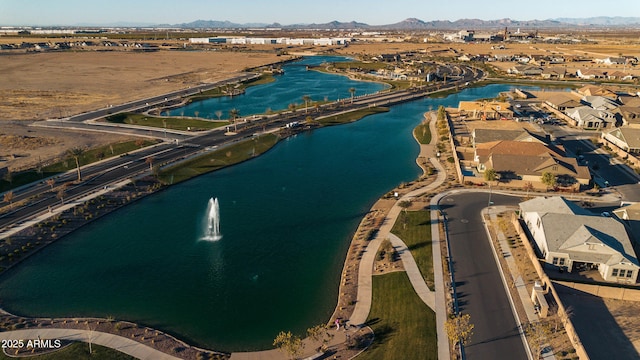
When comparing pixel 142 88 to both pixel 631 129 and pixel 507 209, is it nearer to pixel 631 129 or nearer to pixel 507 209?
pixel 507 209

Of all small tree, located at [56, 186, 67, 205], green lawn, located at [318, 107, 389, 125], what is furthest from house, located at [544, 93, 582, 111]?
small tree, located at [56, 186, 67, 205]

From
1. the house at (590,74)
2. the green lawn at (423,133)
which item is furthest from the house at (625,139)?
the house at (590,74)

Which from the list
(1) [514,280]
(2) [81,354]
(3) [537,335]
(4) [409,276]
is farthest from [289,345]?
(1) [514,280]

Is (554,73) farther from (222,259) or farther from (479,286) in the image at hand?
(222,259)

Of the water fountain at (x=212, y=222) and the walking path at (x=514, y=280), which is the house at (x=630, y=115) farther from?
the water fountain at (x=212, y=222)

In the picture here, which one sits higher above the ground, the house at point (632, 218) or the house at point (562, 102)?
the house at point (562, 102)

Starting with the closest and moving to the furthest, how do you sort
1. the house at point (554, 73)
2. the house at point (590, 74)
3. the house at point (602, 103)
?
the house at point (602, 103) < the house at point (590, 74) < the house at point (554, 73)
